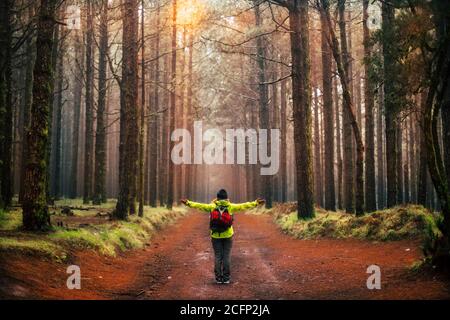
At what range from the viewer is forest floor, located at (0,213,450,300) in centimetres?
739

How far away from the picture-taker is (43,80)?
10844 mm

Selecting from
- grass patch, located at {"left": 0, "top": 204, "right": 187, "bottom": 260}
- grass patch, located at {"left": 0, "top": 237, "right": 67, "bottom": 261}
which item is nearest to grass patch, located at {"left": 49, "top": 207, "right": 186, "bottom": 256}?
grass patch, located at {"left": 0, "top": 204, "right": 187, "bottom": 260}

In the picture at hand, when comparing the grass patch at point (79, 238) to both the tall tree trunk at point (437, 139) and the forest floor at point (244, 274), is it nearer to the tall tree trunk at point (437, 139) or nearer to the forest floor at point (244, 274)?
the forest floor at point (244, 274)

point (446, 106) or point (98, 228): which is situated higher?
point (446, 106)

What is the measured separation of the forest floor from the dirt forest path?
16 millimetres

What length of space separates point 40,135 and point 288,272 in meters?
7.25

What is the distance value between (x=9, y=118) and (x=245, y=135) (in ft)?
88.5

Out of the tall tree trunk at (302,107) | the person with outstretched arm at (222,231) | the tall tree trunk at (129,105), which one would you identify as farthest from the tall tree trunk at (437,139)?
the tall tree trunk at (129,105)

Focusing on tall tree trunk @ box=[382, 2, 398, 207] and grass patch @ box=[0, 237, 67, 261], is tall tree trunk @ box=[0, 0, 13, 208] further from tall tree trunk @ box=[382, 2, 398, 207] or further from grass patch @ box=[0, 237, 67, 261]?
tall tree trunk @ box=[382, 2, 398, 207]

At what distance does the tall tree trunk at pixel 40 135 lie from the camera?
34.2 ft

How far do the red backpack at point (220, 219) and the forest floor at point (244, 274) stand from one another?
1.24 metres

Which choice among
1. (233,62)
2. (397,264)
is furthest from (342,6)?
(233,62)

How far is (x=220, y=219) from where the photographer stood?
30.0ft
